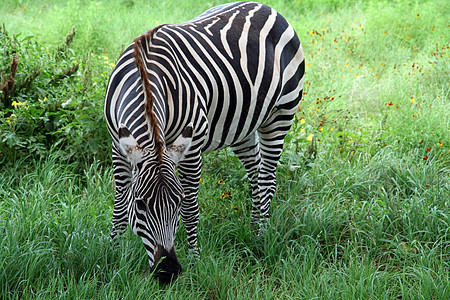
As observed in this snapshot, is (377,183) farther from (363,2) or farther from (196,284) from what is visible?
(363,2)

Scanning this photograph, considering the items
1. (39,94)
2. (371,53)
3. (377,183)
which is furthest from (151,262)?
(371,53)

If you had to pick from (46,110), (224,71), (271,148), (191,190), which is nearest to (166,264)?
(191,190)

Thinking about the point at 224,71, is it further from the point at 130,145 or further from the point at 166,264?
the point at 166,264

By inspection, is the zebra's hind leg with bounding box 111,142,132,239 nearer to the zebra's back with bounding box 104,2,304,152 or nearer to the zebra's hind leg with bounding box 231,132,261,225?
the zebra's back with bounding box 104,2,304,152

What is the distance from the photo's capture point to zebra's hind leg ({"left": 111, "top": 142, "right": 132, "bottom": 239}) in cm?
338

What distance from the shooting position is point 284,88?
173 inches

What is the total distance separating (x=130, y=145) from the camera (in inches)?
108

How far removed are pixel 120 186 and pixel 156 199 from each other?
88 cm

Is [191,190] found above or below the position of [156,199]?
below

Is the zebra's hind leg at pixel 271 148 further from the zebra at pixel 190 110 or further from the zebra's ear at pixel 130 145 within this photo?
the zebra's ear at pixel 130 145

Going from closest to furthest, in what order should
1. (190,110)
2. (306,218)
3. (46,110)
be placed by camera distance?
(190,110)
(306,218)
(46,110)

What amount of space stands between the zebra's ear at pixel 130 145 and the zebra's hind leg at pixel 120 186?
0.61m

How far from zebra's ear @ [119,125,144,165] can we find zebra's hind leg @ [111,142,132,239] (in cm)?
61

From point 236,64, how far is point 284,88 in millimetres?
676
